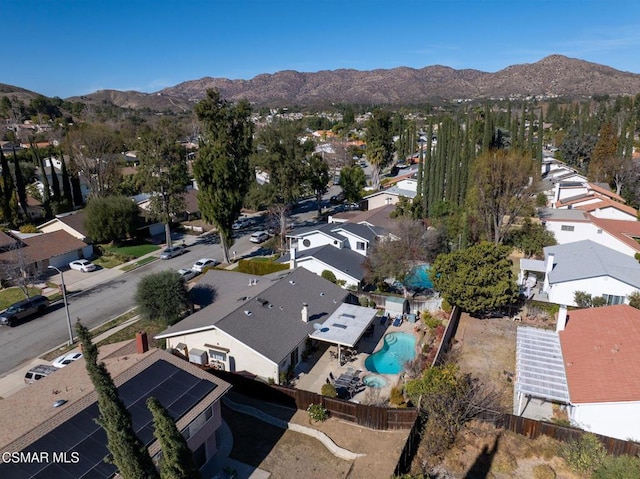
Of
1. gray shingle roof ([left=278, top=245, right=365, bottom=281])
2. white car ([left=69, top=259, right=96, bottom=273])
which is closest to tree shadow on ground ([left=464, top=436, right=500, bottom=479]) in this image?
gray shingle roof ([left=278, top=245, right=365, bottom=281])

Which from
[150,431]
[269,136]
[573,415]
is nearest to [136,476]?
[150,431]

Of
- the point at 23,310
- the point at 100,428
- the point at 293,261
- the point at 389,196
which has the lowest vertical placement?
the point at 23,310

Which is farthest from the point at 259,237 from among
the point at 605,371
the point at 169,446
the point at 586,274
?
the point at 169,446

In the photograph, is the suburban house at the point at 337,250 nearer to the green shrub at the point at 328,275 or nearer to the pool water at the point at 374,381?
the green shrub at the point at 328,275

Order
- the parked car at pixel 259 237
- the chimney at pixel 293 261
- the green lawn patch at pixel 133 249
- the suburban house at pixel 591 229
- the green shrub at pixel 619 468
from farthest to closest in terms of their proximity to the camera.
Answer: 1. the parked car at pixel 259 237
2. the green lawn patch at pixel 133 249
3. the suburban house at pixel 591 229
4. the chimney at pixel 293 261
5. the green shrub at pixel 619 468

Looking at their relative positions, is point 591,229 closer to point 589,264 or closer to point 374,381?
point 589,264

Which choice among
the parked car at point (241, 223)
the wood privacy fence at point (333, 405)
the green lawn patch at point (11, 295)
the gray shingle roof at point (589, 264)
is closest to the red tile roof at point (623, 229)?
the gray shingle roof at point (589, 264)
